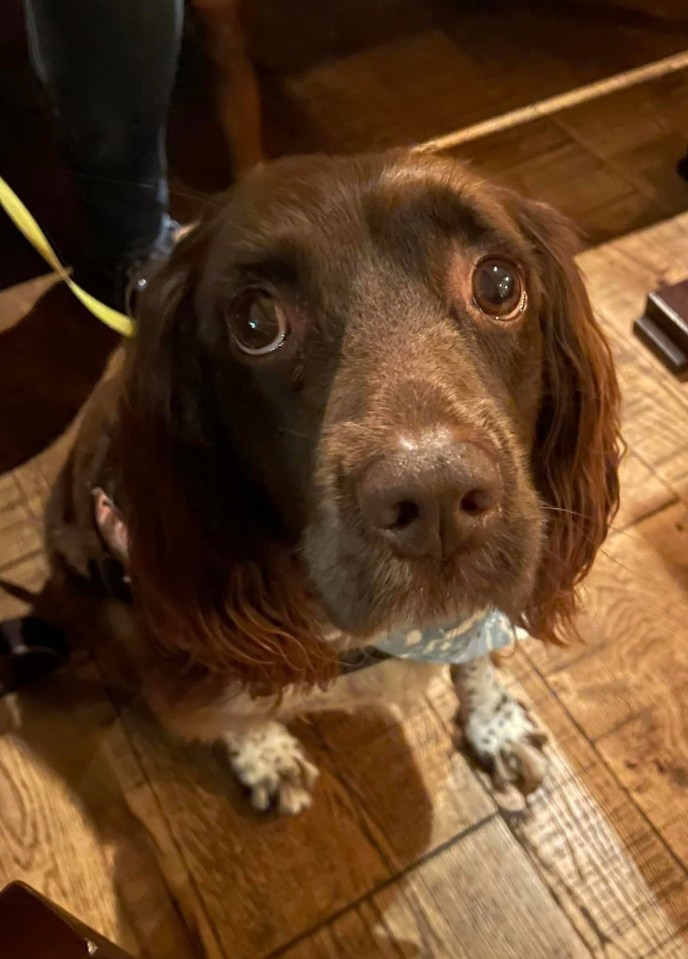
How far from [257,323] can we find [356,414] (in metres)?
0.20

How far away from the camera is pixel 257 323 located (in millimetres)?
1119

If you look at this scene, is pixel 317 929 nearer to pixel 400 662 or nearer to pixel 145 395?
pixel 400 662

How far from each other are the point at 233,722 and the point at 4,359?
1.44m

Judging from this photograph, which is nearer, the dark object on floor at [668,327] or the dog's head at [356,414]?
the dog's head at [356,414]

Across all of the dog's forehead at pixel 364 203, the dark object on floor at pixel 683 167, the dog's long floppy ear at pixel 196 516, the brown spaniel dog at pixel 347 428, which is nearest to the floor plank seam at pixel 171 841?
the brown spaniel dog at pixel 347 428

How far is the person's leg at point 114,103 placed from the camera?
200 cm

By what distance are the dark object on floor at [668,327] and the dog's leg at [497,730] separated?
106 cm

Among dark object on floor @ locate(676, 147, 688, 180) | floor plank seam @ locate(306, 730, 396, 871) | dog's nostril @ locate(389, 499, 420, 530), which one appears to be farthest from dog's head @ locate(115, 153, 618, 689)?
dark object on floor @ locate(676, 147, 688, 180)

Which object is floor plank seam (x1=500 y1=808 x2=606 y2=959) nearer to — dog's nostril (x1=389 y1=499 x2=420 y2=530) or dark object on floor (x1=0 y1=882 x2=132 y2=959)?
dark object on floor (x1=0 y1=882 x2=132 y2=959)

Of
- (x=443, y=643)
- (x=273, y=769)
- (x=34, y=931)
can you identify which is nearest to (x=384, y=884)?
(x=273, y=769)

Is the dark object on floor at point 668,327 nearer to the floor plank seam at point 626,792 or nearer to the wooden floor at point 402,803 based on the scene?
the wooden floor at point 402,803

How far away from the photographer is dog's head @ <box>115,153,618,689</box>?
3.28ft

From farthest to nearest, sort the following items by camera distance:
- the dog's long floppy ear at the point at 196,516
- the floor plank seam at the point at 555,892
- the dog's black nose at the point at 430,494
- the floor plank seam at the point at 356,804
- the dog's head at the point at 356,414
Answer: the floor plank seam at the point at 356,804 → the floor plank seam at the point at 555,892 → the dog's long floppy ear at the point at 196,516 → the dog's head at the point at 356,414 → the dog's black nose at the point at 430,494

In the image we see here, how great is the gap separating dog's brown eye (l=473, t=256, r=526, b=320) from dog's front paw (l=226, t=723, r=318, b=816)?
1018mm
